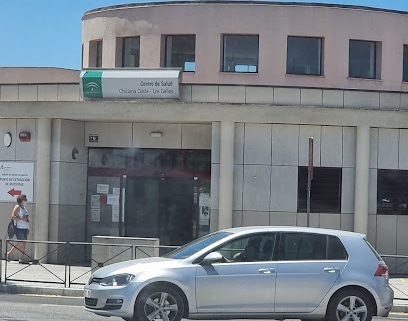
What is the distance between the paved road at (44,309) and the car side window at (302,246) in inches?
117

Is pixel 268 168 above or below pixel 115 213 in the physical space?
above

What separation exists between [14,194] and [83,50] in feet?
21.0

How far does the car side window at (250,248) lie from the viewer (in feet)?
39.4

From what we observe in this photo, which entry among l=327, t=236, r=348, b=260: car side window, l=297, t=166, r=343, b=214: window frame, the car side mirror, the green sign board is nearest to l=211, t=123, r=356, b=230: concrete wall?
l=297, t=166, r=343, b=214: window frame

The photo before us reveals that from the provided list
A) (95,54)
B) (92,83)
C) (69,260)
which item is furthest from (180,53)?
(69,260)

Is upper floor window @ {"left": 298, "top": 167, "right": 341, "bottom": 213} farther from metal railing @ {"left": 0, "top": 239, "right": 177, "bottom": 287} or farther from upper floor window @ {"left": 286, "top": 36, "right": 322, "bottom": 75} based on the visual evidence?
metal railing @ {"left": 0, "top": 239, "right": 177, "bottom": 287}

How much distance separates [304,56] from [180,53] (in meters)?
3.61

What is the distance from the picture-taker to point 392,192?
22.2 meters

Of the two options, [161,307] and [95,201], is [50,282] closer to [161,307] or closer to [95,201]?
[95,201]

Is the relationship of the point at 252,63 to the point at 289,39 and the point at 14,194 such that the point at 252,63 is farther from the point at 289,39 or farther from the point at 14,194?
the point at 14,194

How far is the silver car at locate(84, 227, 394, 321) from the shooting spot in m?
11.6

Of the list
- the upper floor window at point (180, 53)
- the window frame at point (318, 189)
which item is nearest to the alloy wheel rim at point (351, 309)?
the window frame at point (318, 189)

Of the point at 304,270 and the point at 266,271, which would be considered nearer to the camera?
the point at 266,271

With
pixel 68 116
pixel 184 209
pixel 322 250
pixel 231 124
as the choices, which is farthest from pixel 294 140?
pixel 322 250
